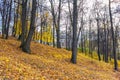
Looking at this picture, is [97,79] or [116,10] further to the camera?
[116,10]

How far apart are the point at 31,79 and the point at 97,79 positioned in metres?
6.72

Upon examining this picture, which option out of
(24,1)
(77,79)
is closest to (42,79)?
(77,79)

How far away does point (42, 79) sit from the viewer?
35.5 ft

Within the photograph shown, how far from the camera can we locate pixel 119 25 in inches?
1720

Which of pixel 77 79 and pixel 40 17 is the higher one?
pixel 40 17

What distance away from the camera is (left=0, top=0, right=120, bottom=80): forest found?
42.3 ft

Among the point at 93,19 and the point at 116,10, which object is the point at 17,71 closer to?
the point at 116,10

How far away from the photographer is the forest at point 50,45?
42.3 feet


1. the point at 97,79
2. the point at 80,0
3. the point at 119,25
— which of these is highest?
the point at 80,0

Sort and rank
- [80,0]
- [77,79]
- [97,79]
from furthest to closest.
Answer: [80,0] < [97,79] < [77,79]

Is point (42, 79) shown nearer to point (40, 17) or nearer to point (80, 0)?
point (80, 0)

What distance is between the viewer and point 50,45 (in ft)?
160

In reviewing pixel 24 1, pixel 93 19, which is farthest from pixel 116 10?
pixel 93 19

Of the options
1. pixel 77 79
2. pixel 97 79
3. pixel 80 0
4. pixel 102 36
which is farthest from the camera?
pixel 102 36
